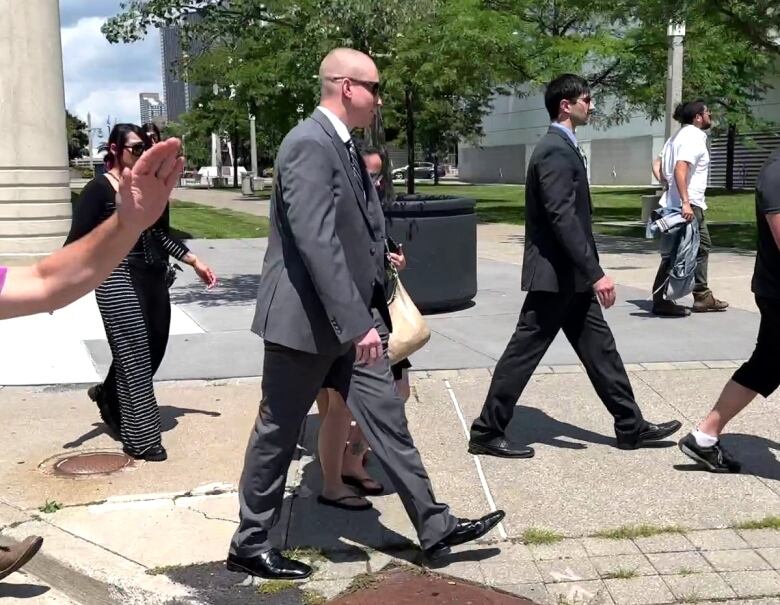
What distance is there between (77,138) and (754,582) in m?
82.8

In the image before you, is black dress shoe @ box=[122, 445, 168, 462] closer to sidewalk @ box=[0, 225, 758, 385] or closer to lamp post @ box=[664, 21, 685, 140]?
sidewalk @ box=[0, 225, 758, 385]

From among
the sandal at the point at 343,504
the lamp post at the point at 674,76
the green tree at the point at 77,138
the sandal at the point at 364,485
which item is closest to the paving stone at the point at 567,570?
the sandal at the point at 343,504

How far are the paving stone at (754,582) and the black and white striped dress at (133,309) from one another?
305 cm

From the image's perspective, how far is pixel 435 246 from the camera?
28.6 feet

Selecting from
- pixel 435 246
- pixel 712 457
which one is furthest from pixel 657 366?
pixel 435 246

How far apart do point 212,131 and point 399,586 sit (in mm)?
47573

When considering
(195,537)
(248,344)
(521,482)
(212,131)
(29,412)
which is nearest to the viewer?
(195,537)

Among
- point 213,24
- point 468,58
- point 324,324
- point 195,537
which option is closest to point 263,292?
point 324,324

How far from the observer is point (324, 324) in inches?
139

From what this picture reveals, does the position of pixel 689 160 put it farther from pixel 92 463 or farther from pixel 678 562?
pixel 92 463

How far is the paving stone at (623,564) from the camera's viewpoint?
3623 millimetres

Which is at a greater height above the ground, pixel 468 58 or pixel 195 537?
pixel 468 58

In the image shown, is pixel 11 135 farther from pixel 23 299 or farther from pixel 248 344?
pixel 23 299

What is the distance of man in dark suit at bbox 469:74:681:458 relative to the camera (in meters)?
4.70
